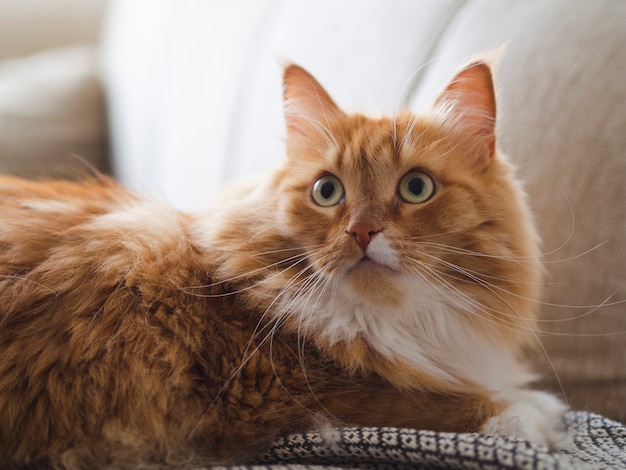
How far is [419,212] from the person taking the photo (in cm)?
103

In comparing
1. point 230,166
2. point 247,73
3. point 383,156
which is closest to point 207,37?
point 247,73

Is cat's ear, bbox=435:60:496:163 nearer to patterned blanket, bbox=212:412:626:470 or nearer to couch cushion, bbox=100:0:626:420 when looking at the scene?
couch cushion, bbox=100:0:626:420

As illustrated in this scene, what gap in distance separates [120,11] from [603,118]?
13.0 ft

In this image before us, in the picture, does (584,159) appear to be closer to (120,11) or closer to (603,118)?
(603,118)

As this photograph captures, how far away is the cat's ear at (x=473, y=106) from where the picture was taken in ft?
3.63

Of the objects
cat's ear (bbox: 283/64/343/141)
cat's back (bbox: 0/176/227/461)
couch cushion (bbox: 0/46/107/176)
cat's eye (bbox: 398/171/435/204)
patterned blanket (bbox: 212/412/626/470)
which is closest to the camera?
patterned blanket (bbox: 212/412/626/470)

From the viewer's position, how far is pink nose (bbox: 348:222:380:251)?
→ 3.25 ft

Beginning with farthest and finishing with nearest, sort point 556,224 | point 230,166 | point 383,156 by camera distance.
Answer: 1. point 230,166
2. point 556,224
3. point 383,156

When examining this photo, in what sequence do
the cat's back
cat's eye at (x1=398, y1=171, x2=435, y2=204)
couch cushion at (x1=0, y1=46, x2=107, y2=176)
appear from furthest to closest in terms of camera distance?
couch cushion at (x1=0, y1=46, x2=107, y2=176) < cat's eye at (x1=398, y1=171, x2=435, y2=204) < the cat's back

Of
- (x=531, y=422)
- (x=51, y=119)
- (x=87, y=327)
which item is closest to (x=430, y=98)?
(x=531, y=422)

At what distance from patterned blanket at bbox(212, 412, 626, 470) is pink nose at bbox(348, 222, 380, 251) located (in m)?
0.30

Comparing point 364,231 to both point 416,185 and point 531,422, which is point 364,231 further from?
point 531,422

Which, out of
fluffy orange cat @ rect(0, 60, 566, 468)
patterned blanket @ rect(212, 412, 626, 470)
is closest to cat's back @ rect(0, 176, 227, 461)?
fluffy orange cat @ rect(0, 60, 566, 468)

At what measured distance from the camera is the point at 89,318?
97 cm
